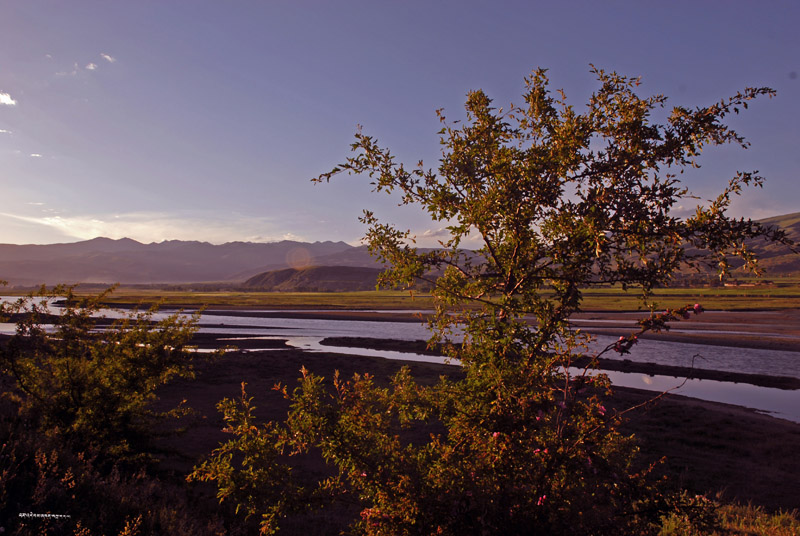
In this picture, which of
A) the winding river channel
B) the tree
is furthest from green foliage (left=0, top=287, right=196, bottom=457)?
the winding river channel

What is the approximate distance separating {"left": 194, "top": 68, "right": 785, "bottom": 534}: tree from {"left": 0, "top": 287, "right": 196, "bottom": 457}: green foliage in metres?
6.14

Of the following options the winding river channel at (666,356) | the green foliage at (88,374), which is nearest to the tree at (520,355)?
the winding river channel at (666,356)

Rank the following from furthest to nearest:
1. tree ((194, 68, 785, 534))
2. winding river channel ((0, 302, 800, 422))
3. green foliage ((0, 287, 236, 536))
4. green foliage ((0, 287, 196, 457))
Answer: winding river channel ((0, 302, 800, 422)) → green foliage ((0, 287, 196, 457)) → green foliage ((0, 287, 236, 536)) → tree ((194, 68, 785, 534))

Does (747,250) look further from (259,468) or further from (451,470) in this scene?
(259,468)

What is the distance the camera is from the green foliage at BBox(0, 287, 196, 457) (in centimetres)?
945

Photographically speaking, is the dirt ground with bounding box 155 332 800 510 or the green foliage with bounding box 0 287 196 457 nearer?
the green foliage with bounding box 0 287 196 457

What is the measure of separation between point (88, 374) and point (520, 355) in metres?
9.59

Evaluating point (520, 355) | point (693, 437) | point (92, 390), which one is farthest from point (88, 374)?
point (693, 437)

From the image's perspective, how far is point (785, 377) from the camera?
27422 mm

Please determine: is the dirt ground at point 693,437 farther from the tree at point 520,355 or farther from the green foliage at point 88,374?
the tree at point 520,355

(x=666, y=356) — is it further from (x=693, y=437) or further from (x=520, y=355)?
(x=520, y=355)

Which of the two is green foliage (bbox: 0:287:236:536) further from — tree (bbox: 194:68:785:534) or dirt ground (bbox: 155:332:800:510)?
tree (bbox: 194:68:785:534)

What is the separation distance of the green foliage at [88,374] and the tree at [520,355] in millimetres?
6136

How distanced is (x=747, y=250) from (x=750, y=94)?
1575mm
